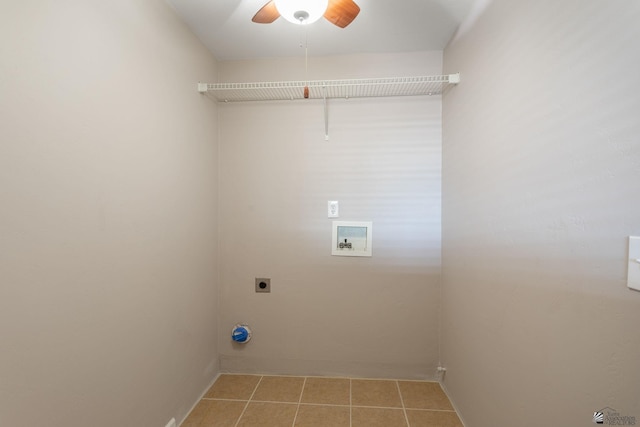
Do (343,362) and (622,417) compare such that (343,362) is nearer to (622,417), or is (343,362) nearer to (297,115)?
(622,417)

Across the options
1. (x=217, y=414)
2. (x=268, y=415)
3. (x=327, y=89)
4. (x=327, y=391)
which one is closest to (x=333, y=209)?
(x=327, y=89)

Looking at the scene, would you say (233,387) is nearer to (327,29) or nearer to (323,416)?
(323,416)

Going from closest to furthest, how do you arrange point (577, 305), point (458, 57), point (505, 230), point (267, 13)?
1. point (577, 305)
2. point (505, 230)
3. point (267, 13)
4. point (458, 57)

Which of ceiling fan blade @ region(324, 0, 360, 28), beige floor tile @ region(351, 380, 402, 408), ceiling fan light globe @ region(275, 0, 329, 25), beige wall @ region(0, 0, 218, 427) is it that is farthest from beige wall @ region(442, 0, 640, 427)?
beige wall @ region(0, 0, 218, 427)

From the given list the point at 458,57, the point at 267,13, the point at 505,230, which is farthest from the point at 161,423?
the point at 458,57

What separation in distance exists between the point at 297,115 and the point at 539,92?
148 cm

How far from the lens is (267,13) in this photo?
1375 millimetres

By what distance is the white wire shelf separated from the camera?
1.75 m

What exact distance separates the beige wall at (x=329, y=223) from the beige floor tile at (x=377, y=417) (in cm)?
34

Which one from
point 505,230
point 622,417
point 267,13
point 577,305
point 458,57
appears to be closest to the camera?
point 622,417

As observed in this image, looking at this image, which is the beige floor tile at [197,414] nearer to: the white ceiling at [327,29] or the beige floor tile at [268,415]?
the beige floor tile at [268,415]

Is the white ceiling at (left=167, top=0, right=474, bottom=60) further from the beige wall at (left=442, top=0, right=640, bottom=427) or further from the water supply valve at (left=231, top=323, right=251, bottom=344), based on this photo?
the water supply valve at (left=231, top=323, right=251, bottom=344)

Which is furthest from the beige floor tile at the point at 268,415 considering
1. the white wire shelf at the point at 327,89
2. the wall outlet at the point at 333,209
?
the white wire shelf at the point at 327,89

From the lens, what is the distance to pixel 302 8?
1173 millimetres
